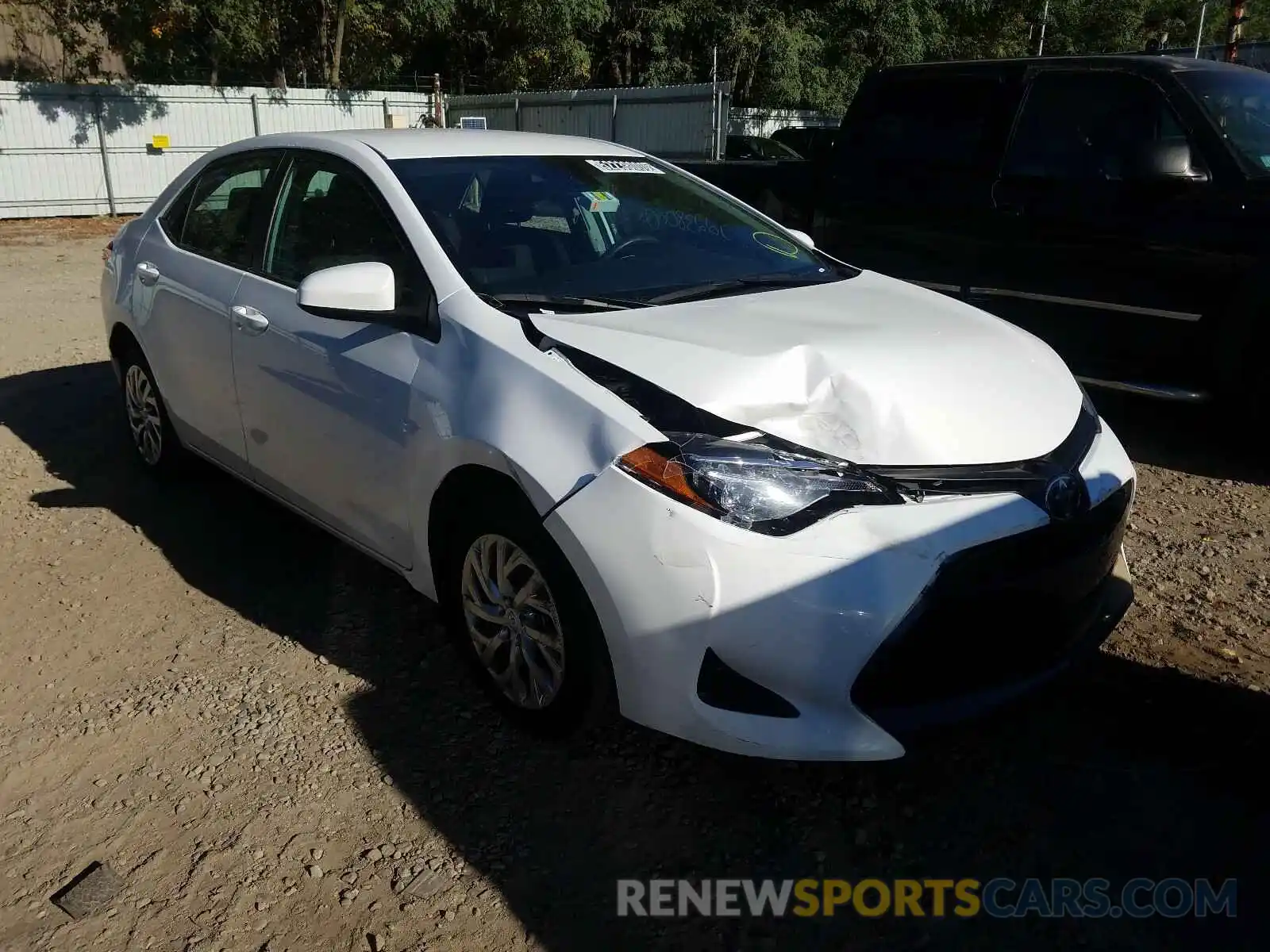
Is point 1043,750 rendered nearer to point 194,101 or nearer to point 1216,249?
point 1216,249

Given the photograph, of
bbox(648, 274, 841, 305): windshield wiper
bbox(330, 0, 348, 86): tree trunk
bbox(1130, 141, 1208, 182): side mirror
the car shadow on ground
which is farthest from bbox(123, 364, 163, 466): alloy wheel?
bbox(330, 0, 348, 86): tree trunk

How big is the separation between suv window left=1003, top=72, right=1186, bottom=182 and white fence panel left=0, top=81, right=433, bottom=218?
48.9ft

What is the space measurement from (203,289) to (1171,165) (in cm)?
426

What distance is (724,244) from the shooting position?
12.7ft

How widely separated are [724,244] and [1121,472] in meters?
1.58

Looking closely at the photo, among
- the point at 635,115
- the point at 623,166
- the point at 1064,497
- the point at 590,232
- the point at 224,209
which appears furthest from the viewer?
the point at 635,115

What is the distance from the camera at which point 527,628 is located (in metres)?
2.93

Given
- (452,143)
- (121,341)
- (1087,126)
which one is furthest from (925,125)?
(121,341)

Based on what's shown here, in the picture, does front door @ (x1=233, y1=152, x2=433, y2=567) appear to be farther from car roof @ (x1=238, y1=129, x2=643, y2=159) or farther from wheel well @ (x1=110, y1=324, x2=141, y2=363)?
wheel well @ (x1=110, y1=324, x2=141, y2=363)

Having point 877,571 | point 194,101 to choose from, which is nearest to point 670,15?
point 194,101

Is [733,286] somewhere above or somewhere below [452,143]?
below

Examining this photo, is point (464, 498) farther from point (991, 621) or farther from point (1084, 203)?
point (1084, 203)

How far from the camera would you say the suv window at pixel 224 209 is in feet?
13.7

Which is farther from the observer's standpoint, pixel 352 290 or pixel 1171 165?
pixel 1171 165
